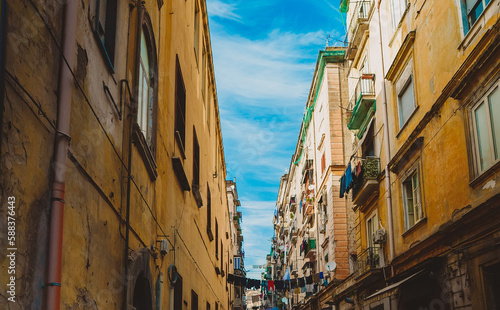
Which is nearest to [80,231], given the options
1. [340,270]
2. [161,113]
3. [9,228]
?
[9,228]

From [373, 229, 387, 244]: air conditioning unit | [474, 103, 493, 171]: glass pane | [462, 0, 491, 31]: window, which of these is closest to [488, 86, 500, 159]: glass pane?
[474, 103, 493, 171]: glass pane

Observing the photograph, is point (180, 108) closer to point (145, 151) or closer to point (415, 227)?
point (145, 151)

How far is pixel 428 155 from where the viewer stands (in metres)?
13.0

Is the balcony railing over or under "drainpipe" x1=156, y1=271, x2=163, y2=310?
over

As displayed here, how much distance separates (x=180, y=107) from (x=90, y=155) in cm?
666

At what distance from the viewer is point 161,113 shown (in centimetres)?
866

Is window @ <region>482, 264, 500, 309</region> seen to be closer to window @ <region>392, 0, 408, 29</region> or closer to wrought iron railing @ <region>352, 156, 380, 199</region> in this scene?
wrought iron railing @ <region>352, 156, 380, 199</region>

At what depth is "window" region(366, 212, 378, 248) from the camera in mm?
18203

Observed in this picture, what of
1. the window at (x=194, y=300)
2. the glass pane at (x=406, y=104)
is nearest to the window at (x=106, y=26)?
the window at (x=194, y=300)

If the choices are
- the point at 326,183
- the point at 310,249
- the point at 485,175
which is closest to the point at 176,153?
the point at 485,175

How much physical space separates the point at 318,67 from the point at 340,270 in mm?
11014

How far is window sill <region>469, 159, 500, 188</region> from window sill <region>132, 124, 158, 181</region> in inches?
226

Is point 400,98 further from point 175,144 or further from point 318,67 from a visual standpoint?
point 318,67

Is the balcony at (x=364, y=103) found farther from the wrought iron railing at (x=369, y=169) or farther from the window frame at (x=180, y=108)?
the window frame at (x=180, y=108)
